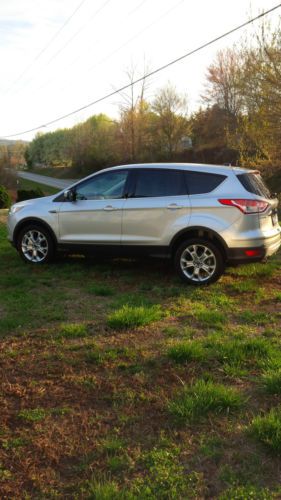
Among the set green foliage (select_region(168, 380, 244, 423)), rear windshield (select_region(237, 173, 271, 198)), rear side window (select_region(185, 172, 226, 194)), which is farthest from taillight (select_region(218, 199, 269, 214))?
green foliage (select_region(168, 380, 244, 423))

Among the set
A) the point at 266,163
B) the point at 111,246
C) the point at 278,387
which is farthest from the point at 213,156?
the point at 278,387

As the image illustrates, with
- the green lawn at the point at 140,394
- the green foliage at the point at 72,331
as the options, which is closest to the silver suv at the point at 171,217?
the green lawn at the point at 140,394

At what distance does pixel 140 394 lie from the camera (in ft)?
11.2

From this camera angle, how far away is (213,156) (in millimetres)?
48688

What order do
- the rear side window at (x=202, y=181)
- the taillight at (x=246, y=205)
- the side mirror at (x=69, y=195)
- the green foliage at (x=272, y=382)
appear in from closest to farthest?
the green foliage at (x=272, y=382)
the taillight at (x=246, y=205)
the rear side window at (x=202, y=181)
the side mirror at (x=69, y=195)

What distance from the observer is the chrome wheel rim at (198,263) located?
21.2ft

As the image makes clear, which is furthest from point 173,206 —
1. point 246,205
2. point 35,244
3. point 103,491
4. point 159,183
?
point 103,491

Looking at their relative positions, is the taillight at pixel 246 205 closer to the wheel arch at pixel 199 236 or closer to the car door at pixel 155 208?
the wheel arch at pixel 199 236

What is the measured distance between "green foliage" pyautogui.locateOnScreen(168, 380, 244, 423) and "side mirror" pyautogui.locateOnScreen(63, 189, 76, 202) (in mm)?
4547

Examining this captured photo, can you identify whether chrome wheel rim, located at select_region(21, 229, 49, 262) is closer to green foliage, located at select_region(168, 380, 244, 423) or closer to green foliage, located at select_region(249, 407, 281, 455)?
green foliage, located at select_region(168, 380, 244, 423)

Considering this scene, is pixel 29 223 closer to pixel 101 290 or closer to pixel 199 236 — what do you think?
pixel 101 290

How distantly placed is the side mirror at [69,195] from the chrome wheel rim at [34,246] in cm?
73

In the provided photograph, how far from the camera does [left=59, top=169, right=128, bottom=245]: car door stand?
278 inches

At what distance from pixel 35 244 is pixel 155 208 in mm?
2233
